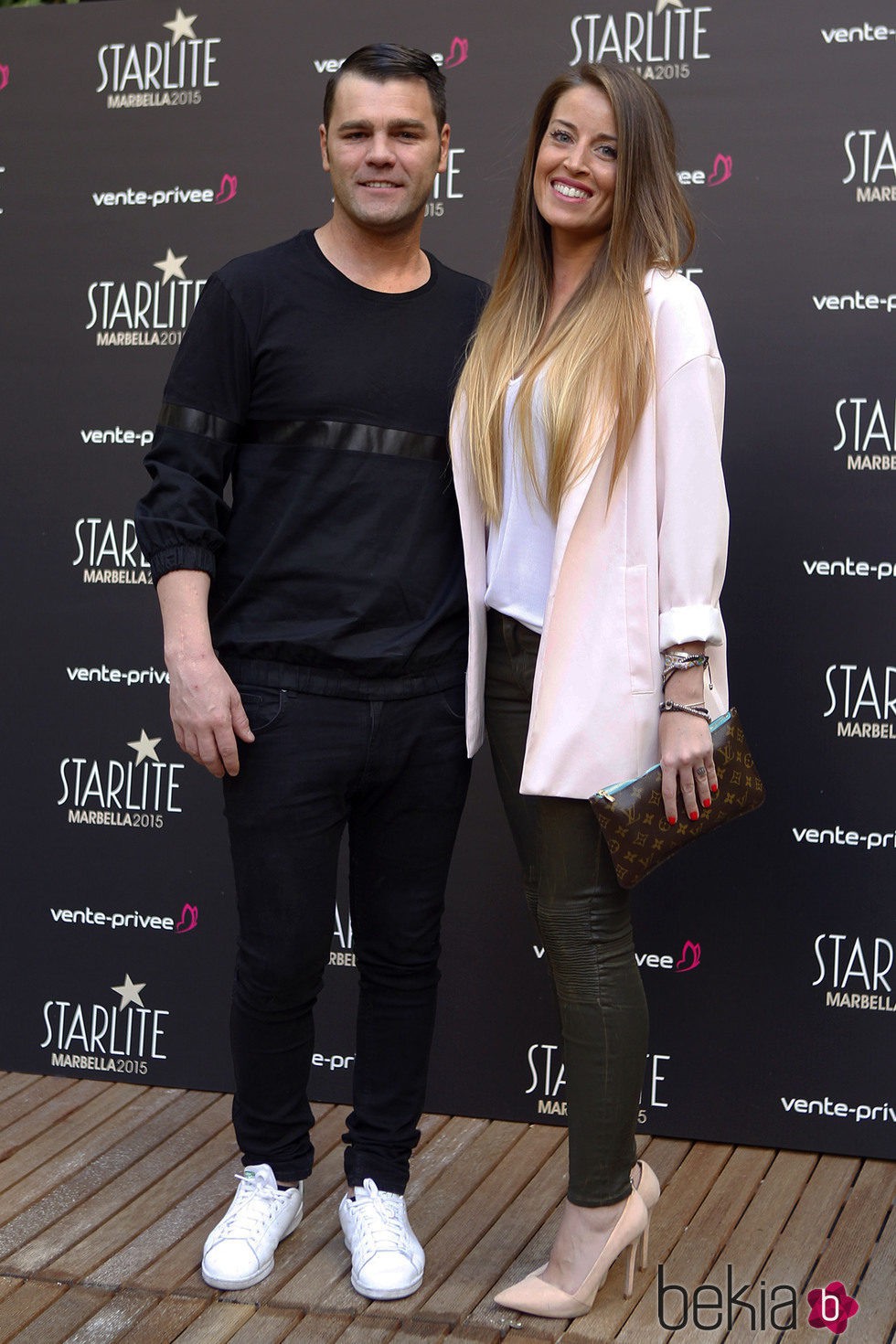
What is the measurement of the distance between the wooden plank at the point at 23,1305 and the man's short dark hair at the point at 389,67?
1826mm

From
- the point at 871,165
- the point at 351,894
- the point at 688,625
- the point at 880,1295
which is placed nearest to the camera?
the point at 688,625

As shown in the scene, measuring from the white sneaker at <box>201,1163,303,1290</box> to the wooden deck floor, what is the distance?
0.09ft

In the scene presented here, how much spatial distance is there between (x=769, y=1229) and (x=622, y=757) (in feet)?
3.15

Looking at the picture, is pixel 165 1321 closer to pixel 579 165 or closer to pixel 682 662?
pixel 682 662

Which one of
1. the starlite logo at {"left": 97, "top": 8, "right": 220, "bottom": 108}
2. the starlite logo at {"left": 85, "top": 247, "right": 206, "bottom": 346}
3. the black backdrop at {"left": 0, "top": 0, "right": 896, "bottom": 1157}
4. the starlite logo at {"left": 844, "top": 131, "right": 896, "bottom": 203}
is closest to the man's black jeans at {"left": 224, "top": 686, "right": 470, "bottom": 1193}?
the black backdrop at {"left": 0, "top": 0, "right": 896, "bottom": 1157}

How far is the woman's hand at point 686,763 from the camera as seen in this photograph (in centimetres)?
195

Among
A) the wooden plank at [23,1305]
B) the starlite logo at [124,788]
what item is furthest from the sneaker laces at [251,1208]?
the starlite logo at [124,788]

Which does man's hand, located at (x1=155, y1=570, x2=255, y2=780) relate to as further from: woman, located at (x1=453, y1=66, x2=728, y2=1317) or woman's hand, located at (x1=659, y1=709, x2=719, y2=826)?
woman's hand, located at (x1=659, y1=709, x2=719, y2=826)

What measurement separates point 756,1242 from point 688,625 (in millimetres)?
1097

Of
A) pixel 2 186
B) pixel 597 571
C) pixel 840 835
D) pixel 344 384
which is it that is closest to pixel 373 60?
pixel 344 384

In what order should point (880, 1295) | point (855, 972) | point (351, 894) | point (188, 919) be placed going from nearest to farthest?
point (880, 1295) < point (351, 894) < point (855, 972) < point (188, 919)

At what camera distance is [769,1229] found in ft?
7.84

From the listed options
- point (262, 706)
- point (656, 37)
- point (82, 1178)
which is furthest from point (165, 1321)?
point (656, 37)

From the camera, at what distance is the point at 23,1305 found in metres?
2.14
